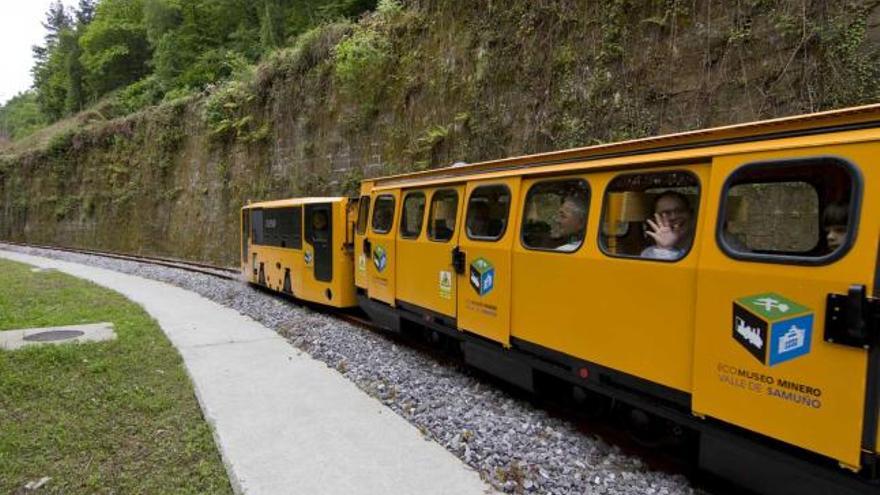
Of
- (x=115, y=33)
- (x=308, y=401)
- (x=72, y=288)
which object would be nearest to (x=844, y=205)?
(x=308, y=401)

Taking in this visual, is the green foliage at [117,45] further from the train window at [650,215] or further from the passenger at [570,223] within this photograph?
the train window at [650,215]

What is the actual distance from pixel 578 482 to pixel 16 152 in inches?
1949

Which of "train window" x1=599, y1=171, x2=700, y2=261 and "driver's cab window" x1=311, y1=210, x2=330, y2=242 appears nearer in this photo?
"train window" x1=599, y1=171, x2=700, y2=261

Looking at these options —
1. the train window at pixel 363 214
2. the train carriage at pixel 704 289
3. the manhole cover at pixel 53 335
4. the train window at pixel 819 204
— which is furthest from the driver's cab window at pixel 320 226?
the train window at pixel 819 204

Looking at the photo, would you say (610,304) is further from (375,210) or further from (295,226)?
(295,226)

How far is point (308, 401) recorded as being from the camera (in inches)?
230

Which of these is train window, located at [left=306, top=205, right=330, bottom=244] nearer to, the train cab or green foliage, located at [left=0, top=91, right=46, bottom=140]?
the train cab

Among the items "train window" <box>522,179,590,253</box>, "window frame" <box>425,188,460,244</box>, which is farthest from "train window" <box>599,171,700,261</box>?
"window frame" <box>425,188,460,244</box>

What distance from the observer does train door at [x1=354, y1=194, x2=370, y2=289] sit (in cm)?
944

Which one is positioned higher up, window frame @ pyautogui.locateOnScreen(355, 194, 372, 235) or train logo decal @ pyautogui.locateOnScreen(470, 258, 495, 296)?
window frame @ pyautogui.locateOnScreen(355, 194, 372, 235)

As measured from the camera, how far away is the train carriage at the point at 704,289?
3.11 m

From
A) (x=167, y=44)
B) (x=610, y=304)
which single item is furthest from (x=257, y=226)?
(x=167, y=44)

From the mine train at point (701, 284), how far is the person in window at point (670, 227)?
0.02 metres

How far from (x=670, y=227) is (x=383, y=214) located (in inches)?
207
